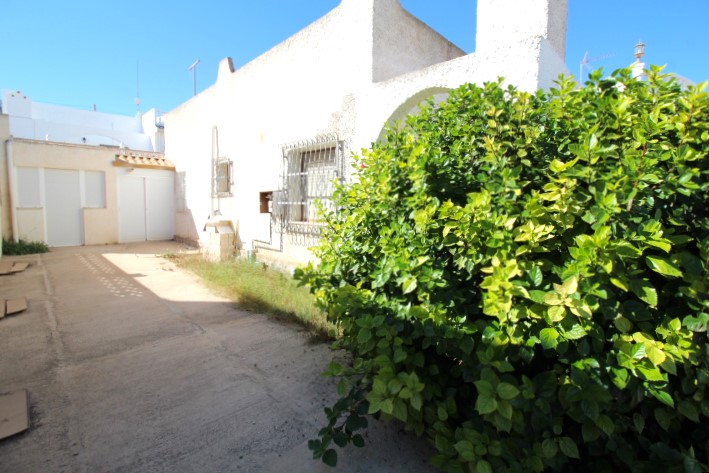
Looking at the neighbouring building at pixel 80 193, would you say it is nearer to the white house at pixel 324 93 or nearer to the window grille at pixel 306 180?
the white house at pixel 324 93

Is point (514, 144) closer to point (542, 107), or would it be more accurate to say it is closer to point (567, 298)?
point (542, 107)

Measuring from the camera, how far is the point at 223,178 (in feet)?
32.0

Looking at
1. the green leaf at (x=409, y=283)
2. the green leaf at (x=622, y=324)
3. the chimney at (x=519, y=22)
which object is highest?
the chimney at (x=519, y=22)

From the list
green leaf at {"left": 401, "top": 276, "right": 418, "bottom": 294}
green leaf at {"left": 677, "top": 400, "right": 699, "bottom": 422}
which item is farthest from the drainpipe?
green leaf at {"left": 677, "top": 400, "right": 699, "bottom": 422}

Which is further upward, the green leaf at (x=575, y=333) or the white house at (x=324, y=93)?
the white house at (x=324, y=93)

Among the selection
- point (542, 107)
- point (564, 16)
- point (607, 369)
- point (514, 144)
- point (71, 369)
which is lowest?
point (71, 369)

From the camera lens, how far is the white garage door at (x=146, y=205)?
12898 mm

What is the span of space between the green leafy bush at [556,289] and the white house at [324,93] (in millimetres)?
1975

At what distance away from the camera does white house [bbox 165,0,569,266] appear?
386cm

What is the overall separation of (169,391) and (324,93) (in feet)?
16.9

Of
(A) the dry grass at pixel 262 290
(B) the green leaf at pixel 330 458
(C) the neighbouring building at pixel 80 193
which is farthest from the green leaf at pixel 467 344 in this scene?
(C) the neighbouring building at pixel 80 193

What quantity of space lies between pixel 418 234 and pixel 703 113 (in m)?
1.36

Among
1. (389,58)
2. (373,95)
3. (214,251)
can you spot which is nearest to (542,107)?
(373,95)

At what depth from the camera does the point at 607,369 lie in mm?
1516
